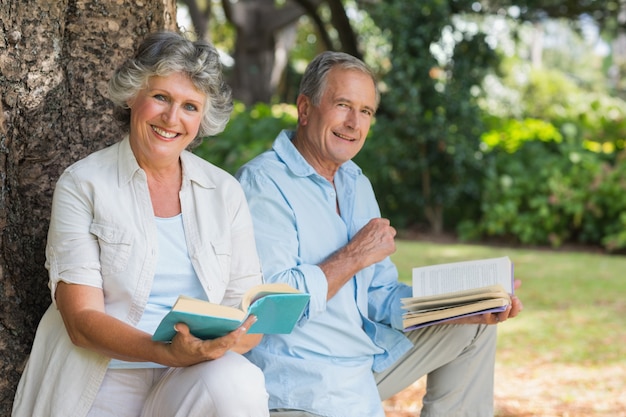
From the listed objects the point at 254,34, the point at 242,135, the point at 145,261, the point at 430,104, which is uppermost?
the point at 254,34

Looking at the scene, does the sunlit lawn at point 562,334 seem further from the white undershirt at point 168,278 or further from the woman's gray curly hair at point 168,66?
the woman's gray curly hair at point 168,66

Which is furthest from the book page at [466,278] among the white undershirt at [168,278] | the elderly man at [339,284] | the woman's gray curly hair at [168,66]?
the woman's gray curly hair at [168,66]

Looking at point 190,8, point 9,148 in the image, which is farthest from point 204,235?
point 190,8

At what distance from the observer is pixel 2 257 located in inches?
99.3

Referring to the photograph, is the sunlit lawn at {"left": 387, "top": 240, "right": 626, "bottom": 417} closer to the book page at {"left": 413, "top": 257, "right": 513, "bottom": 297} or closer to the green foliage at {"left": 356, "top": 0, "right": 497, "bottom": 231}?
the green foliage at {"left": 356, "top": 0, "right": 497, "bottom": 231}

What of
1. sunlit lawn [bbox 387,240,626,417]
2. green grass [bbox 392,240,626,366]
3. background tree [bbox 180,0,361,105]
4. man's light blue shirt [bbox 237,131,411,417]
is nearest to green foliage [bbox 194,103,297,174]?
green grass [bbox 392,240,626,366]

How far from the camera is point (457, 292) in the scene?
8.58 ft

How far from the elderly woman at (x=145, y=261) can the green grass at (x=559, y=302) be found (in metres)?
3.38

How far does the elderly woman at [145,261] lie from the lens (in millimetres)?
2053

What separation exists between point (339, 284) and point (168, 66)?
879 millimetres

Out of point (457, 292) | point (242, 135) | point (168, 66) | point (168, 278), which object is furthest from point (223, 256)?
point (242, 135)

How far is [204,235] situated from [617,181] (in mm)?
7697

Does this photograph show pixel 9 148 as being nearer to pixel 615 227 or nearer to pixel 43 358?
pixel 43 358

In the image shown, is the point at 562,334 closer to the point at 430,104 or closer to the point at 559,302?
the point at 559,302
